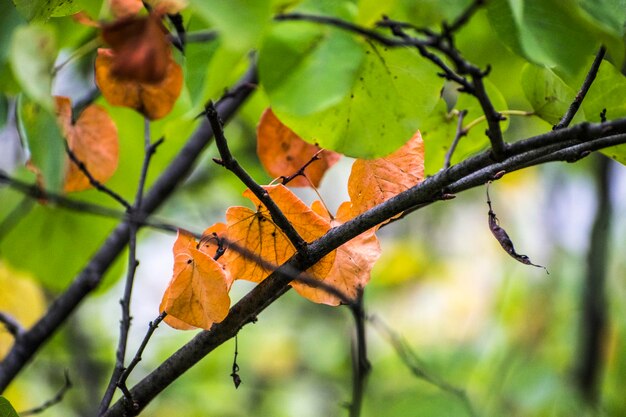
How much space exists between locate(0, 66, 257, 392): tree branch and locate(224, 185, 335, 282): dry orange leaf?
35cm

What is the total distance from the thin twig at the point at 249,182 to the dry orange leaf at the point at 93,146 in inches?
9.6

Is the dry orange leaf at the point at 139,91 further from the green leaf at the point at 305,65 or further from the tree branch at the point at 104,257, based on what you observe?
the tree branch at the point at 104,257

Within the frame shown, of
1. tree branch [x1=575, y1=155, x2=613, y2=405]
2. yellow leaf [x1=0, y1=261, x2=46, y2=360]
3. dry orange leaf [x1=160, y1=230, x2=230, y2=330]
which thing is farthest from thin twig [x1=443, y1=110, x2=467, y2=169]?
yellow leaf [x1=0, y1=261, x2=46, y2=360]

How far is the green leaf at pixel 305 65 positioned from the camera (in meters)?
0.37

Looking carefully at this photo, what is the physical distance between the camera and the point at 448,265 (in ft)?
9.43

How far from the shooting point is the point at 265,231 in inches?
21.0

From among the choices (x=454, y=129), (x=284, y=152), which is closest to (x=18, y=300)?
(x=284, y=152)

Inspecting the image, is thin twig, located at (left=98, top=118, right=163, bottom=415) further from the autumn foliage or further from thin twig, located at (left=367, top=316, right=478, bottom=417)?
thin twig, located at (left=367, top=316, right=478, bottom=417)

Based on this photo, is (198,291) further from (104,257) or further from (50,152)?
(104,257)

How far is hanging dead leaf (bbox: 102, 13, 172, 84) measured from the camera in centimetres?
36

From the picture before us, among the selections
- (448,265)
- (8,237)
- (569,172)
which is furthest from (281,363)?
(8,237)

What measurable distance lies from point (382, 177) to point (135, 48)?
0.25 meters

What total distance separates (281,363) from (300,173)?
183 cm

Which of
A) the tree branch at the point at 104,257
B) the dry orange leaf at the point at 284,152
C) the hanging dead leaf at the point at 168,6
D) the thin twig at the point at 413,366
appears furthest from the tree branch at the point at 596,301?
the hanging dead leaf at the point at 168,6
